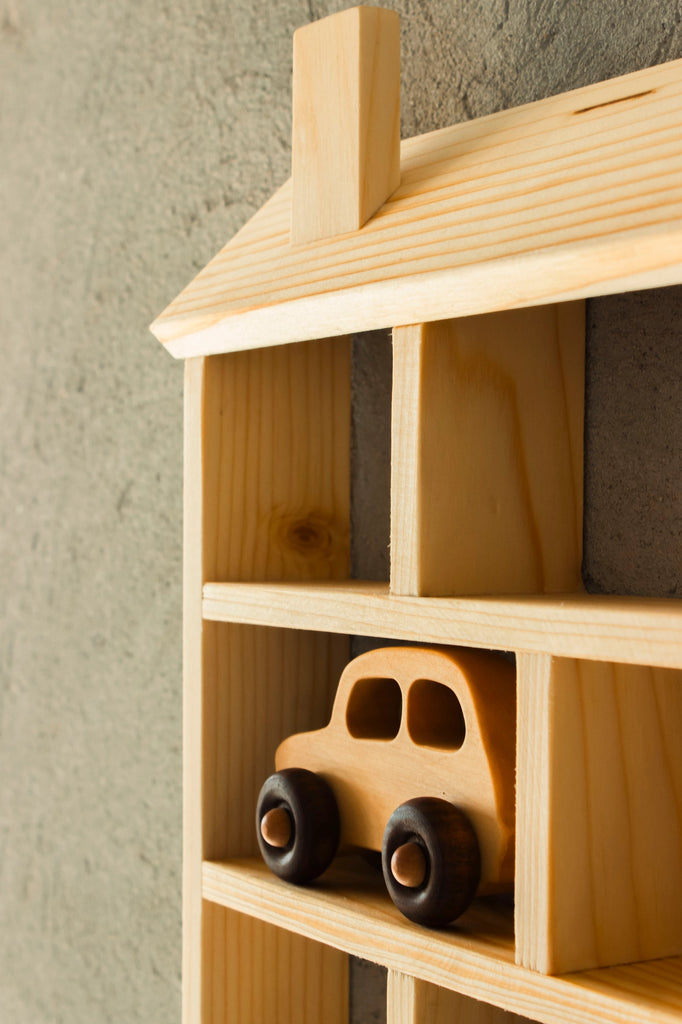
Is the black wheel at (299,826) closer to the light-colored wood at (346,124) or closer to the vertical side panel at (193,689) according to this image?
the vertical side panel at (193,689)

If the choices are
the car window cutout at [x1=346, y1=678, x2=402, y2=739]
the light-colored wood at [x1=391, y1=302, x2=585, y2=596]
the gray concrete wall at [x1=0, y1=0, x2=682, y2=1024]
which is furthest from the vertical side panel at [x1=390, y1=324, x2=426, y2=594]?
the gray concrete wall at [x1=0, y1=0, x2=682, y2=1024]

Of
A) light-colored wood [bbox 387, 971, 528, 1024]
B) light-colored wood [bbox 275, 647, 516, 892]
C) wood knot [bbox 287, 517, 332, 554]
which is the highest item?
wood knot [bbox 287, 517, 332, 554]

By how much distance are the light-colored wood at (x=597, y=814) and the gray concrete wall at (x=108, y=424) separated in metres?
0.30

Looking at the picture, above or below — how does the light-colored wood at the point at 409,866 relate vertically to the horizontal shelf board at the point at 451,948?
above

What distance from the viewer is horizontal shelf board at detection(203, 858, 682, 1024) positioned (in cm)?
54

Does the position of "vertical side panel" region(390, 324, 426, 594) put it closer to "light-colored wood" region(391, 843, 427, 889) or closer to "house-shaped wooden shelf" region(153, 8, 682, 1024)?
"house-shaped wooden shelf" region(153, 8, 682, 1024)

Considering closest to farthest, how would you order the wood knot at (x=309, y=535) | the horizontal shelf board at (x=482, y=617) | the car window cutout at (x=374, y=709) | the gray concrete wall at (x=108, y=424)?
the horizontal shelf board at (x=482, y=617), the car window cutout at (x=374, y=709), the wood knot at (x=309, y=535), the gray concrete wall at (x=108, y=424)

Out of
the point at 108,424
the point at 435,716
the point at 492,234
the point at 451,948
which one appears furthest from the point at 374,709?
the point at 108,424

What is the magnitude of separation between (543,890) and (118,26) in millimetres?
887

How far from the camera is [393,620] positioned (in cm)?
63

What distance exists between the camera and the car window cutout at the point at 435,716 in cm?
67

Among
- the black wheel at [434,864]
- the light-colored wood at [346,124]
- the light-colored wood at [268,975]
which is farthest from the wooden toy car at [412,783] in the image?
the light-colored wood at [346,124]

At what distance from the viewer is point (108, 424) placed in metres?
1.12

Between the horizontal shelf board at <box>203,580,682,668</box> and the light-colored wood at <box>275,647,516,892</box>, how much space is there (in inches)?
1.6
